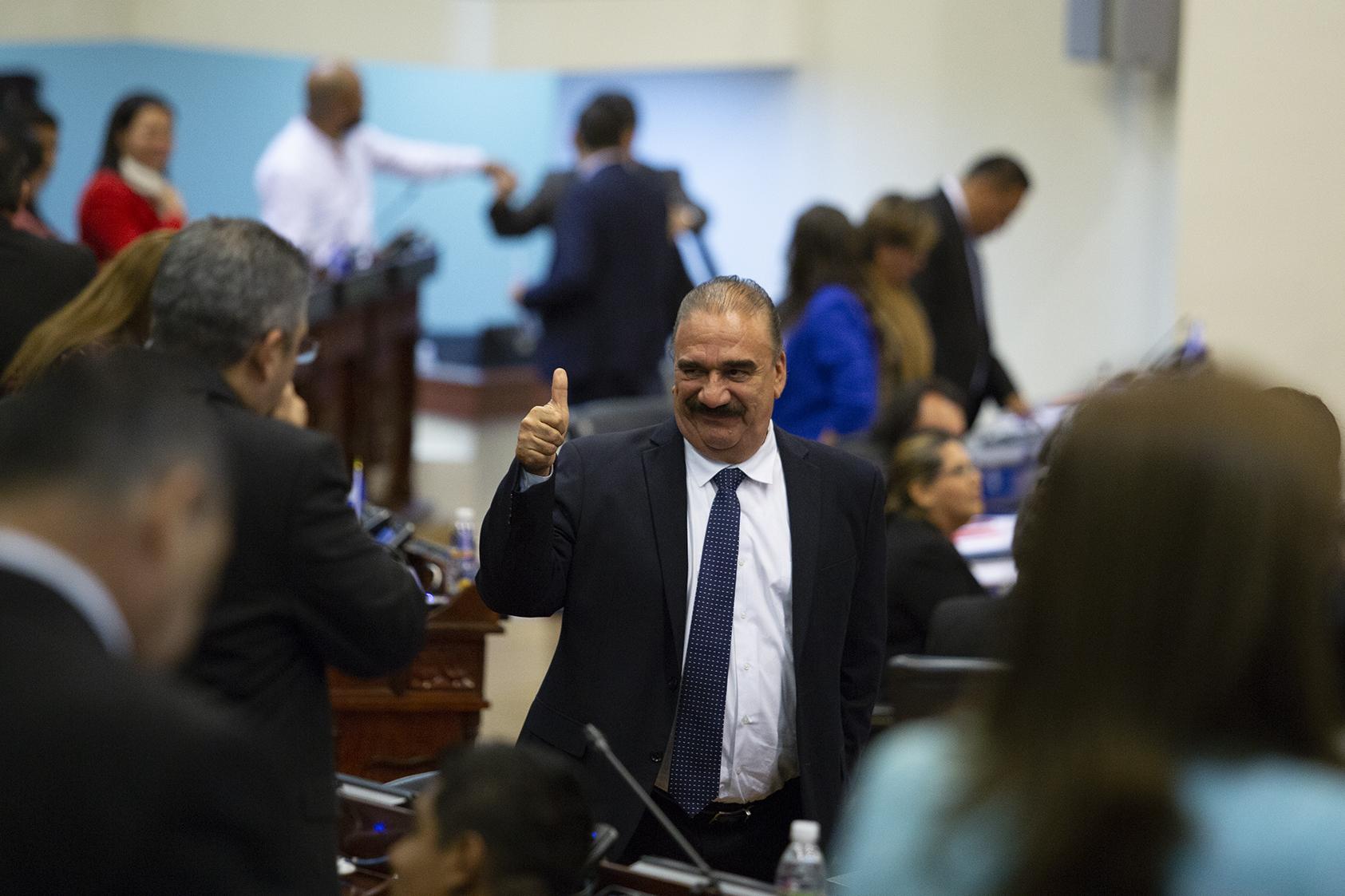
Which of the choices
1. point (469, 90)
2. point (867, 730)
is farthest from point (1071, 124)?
point (867, 730)

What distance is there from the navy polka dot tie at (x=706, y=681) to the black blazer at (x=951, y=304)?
393cm

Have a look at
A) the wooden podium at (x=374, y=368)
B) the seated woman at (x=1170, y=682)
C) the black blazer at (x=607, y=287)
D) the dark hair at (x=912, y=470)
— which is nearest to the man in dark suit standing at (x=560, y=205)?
the black blazer at (x=607, y=287)

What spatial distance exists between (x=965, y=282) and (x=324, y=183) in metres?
2.64

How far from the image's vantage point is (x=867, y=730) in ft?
9.26

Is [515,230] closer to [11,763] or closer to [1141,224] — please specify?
[1141,224]

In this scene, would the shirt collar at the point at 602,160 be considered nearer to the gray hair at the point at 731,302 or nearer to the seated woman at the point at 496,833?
the gray hair at the point at 731,302

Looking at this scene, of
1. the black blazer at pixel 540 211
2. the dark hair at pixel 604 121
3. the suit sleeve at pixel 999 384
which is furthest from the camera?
the black blazer at pixel 540 211

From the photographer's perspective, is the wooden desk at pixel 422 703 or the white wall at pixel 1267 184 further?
the white wall at pixel 1267 184

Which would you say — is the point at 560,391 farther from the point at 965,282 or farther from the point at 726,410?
the point at 965,282

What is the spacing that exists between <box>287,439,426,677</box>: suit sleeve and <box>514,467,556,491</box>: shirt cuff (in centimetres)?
42

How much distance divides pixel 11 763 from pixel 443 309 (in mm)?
10282

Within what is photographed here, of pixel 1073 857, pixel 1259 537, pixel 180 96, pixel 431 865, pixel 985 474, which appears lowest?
pixel 985 474

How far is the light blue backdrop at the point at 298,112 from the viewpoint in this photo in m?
9.38

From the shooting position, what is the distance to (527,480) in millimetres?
2527
